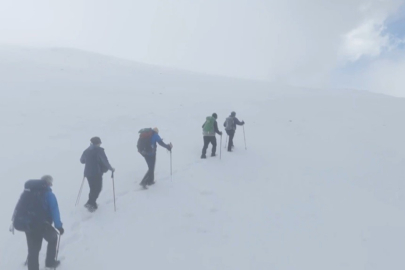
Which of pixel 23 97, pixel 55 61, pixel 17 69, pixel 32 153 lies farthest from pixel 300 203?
pixel 55 61

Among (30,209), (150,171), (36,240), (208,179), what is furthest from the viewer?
(208,179)

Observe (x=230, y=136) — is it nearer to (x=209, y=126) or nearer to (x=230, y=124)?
(x=230, y=124)

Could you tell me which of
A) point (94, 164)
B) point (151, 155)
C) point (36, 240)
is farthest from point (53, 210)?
point (151, 155)

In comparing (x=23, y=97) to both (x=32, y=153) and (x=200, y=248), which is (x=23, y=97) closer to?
(x=32, y=153)

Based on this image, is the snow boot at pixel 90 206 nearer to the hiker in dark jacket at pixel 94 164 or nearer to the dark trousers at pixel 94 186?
the dark trousers at pixel 94 186

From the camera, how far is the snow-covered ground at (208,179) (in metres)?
7.34

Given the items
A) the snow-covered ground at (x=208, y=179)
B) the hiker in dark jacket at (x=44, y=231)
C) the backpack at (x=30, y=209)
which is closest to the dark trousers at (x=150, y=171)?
the snow-covered ground at (x=208, y=179)

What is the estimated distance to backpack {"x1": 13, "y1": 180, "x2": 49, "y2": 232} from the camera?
5.64m

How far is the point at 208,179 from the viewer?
11156 millimetres

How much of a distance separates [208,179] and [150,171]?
7.15 ft

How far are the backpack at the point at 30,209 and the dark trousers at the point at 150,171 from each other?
13.9 ft

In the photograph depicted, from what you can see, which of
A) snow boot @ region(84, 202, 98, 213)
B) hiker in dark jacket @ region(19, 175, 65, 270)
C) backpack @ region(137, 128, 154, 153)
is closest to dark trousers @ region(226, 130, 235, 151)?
backpack @ region(137, 128, 154, 153)

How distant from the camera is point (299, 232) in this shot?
846 cm

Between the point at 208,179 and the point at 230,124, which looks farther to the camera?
the point at 230,124
